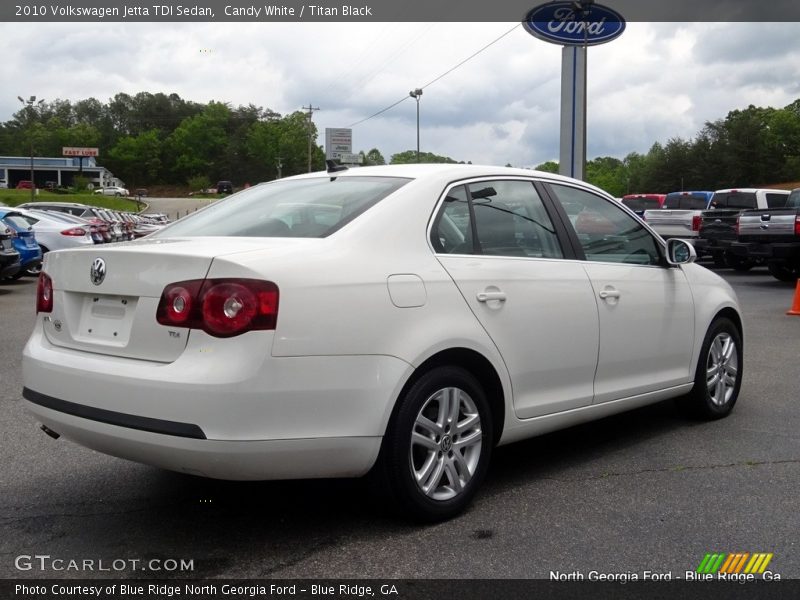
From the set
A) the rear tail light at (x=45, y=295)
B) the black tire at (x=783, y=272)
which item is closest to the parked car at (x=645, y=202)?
the black tire at (x=783, y=272)

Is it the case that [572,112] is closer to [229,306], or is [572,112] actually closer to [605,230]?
[605,230]

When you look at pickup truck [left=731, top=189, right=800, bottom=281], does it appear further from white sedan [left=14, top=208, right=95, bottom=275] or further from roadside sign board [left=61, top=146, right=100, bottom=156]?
roadside sign board [left=61, top=146, right=100, bottom=156]

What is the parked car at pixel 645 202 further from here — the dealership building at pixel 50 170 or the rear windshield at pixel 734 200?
the dealership building at pixel 50 170

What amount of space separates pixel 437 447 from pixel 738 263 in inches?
776

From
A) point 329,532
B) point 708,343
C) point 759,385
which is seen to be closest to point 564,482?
point 329,532

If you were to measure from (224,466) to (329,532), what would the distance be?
2.36 ft

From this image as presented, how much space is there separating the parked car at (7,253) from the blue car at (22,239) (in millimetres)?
621

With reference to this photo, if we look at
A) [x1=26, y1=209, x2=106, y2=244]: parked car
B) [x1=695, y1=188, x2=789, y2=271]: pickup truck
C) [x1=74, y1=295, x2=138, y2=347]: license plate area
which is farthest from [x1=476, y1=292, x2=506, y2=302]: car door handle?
[x1=26, y1=209, x2=106, y2=244]: parked car

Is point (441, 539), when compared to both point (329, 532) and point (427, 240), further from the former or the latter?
point (427, 240)

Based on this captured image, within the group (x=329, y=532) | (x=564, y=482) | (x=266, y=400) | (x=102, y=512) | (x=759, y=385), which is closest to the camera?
(x=266, y=400)

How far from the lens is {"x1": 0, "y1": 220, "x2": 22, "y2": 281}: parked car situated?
15.5 m

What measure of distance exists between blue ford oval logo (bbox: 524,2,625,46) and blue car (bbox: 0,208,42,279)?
1533cm

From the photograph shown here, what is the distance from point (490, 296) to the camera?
165 inches

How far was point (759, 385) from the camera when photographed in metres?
7.34
